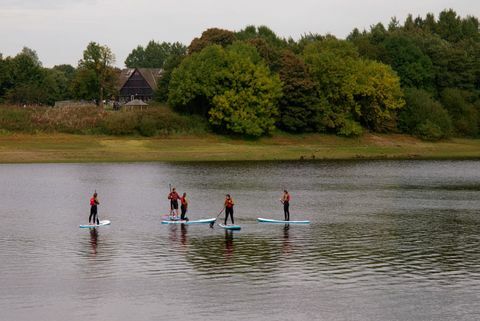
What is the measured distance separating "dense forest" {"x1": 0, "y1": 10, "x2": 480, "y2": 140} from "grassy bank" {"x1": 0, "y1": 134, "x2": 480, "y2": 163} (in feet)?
12.1

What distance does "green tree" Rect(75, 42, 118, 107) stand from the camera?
7057 inches

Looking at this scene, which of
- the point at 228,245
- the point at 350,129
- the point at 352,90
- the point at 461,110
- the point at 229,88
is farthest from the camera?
the point at 461,110

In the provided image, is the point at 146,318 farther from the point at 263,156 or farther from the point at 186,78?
the point at 186,78

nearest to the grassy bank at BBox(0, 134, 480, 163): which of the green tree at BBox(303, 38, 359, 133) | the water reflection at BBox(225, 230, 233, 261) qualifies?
the green tree at BBox(303, 38, 359, 133)

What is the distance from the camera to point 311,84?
6270 inches

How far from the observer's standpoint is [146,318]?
3488 centimetres

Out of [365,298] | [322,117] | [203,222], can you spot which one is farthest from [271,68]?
[365,298]

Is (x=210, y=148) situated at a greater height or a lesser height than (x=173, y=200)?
greater

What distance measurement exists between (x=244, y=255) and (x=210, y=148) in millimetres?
90817

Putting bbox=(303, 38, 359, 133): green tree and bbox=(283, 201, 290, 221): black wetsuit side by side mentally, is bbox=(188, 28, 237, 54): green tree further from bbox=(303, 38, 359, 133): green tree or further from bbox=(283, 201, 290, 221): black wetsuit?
bbox=(283, 201, 290, 221): black wetsuit

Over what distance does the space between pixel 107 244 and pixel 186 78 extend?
103356 millimetres

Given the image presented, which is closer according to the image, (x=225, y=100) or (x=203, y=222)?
(x=203, y=222)

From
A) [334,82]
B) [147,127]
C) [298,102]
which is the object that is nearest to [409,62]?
[334,82]

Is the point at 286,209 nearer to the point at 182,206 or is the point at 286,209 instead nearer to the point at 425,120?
the point at 182,206
